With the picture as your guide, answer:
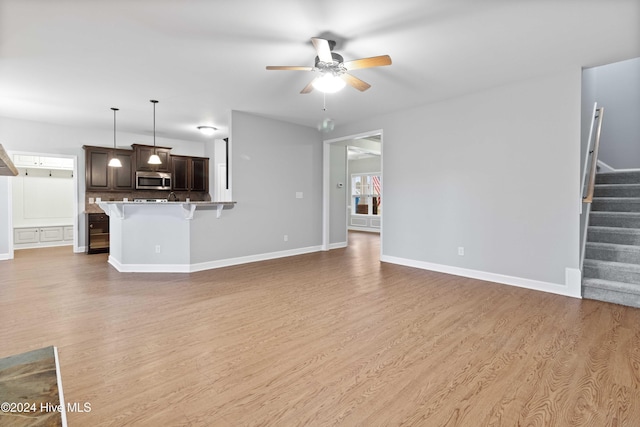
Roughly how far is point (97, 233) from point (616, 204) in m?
9.08

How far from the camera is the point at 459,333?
8.47 ft

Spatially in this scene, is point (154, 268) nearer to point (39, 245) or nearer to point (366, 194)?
point (39, 245)

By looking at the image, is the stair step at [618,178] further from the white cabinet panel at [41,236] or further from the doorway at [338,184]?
the white cabinet panel at [41,236]

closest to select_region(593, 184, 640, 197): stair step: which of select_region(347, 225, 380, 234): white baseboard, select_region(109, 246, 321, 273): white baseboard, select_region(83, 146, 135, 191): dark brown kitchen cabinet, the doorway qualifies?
the doorway

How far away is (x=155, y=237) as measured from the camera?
470cm

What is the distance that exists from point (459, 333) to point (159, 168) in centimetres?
718

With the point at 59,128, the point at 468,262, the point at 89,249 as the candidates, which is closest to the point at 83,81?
the point at 59,128

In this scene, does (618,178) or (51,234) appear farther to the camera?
(51,234)

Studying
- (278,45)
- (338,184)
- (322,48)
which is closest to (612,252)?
(322,48)

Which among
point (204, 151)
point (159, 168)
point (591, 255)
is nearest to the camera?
point (591, 255)

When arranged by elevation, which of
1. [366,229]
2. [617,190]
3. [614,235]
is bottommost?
[366,229]

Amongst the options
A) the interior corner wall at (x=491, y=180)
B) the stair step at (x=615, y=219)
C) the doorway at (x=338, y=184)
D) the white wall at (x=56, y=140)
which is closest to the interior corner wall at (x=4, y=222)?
the white wall at (x=56, y=140)

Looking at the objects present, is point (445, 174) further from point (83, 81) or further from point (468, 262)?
point (83, 81)

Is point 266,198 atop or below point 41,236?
atop
